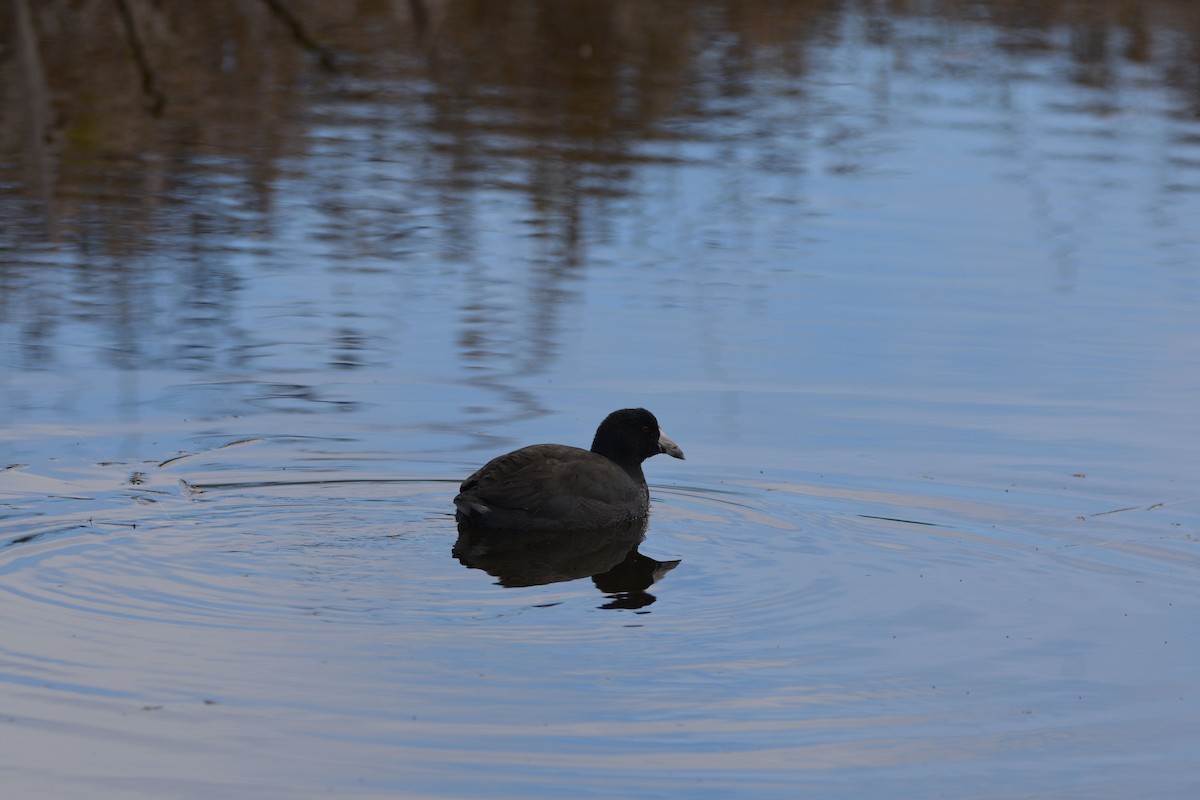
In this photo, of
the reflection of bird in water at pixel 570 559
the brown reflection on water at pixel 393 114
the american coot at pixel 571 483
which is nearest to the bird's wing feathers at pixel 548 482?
the american coot at pixel 571 483

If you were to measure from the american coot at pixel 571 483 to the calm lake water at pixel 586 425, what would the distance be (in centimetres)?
18

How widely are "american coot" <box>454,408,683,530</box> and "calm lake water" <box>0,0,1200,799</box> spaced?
0.57ft

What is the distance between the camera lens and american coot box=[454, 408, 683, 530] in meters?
8.22

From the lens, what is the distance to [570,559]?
8.23 m

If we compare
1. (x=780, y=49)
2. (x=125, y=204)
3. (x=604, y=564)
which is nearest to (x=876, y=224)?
(x=125, y=204)

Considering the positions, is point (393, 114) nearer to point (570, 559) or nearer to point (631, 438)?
point (631, 438)

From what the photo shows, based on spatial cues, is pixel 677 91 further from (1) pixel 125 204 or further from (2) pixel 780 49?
(1) pixel 125 204

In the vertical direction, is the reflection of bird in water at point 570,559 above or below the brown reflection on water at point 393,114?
below

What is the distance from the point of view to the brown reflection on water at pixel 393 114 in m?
11.9

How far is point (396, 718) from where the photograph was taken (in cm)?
595

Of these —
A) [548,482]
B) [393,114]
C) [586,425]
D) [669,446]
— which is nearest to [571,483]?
[548,482]

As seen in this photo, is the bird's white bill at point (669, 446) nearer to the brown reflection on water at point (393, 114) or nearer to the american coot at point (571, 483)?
the american coot at point (571, 483)

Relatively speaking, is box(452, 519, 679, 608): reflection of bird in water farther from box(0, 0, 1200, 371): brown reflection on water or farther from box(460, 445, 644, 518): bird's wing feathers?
box(0, 0, 1200, 371): brown reflection on water

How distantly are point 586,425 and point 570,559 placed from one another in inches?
61.8
